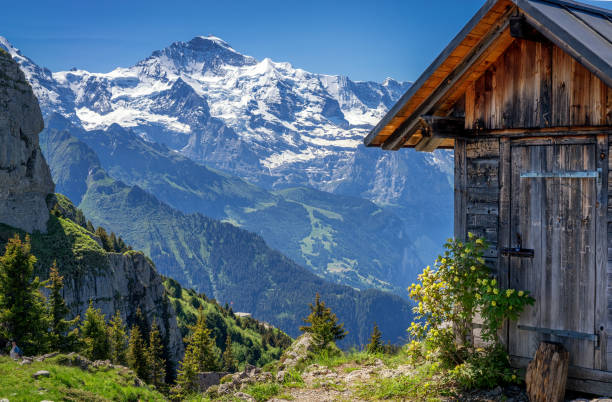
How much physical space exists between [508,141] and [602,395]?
→ 4895 mm

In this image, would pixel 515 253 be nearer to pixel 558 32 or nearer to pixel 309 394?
pixel 558 32

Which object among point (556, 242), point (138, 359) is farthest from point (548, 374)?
point (138, 359)

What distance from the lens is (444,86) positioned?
33.5 feet

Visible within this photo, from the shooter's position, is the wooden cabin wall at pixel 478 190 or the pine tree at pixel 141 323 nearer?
the wooden cabin wall at pixel 478 190

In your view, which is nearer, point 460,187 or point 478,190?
point 478,190

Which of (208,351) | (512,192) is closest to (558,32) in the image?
(512,192)

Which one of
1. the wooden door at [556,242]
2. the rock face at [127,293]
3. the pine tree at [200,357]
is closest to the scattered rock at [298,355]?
the wooden door at [556,242]

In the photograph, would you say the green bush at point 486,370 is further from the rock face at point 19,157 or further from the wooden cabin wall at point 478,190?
the rock face at point 19,157

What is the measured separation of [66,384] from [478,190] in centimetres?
1338

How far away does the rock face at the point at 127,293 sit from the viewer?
260 ft

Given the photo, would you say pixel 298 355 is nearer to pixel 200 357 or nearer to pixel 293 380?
pixel 293 380

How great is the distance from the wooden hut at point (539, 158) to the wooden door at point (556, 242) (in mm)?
19

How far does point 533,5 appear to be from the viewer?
8.27m

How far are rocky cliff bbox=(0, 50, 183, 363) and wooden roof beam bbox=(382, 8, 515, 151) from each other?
254 feet
